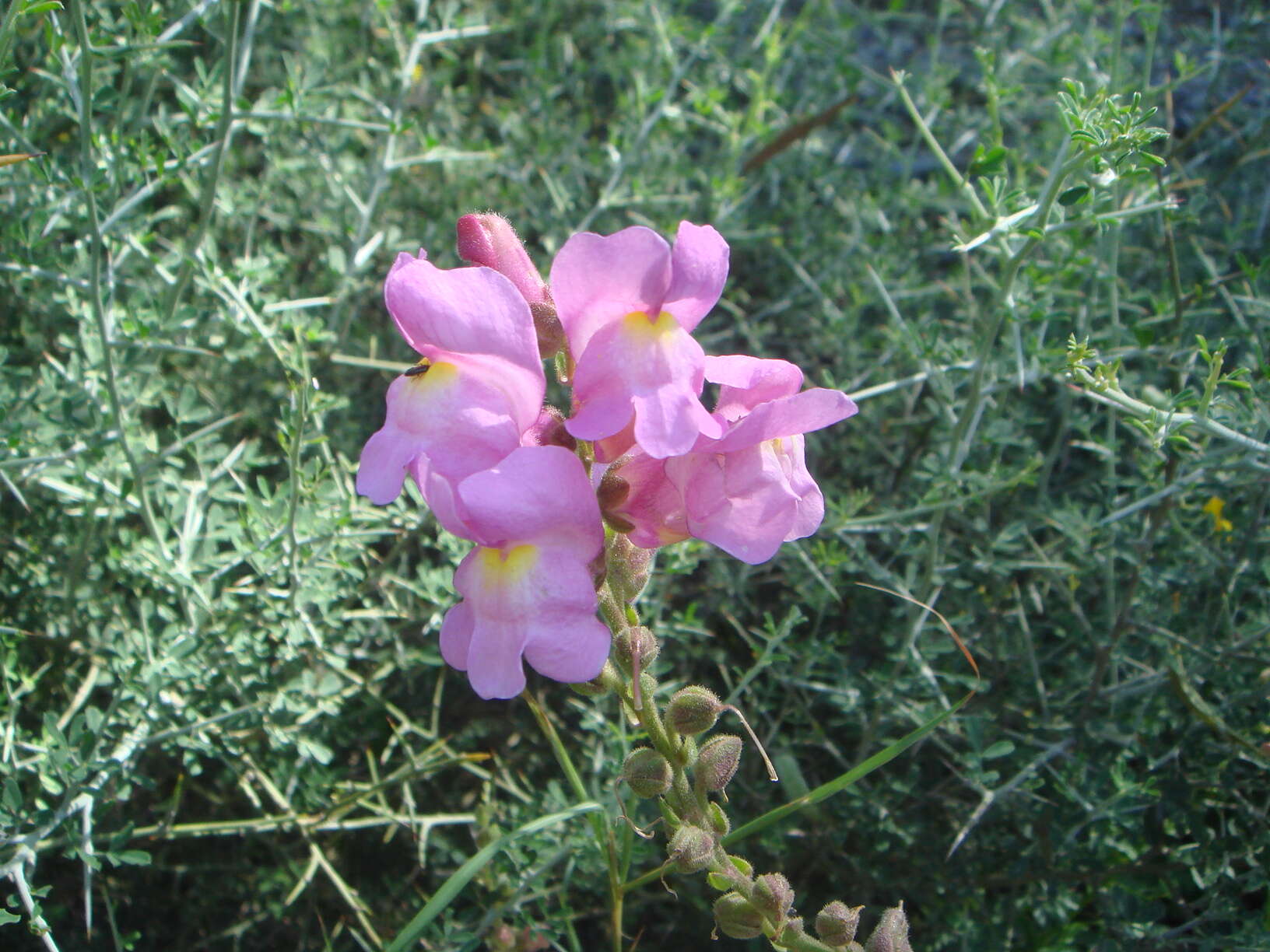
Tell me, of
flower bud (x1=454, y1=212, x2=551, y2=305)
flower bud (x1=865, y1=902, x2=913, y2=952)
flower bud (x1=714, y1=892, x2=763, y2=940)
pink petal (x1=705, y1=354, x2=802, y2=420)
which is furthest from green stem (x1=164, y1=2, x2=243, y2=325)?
flower bud (x1=865, y1=902, x2=913, y2=952)

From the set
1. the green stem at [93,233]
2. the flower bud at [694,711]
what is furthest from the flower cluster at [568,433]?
the green stem at [93,233]

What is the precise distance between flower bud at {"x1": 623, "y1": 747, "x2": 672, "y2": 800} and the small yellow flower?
1.38 m

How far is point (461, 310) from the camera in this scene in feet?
3.91

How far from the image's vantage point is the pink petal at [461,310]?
46.7 inches

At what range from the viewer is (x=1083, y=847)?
191 cm

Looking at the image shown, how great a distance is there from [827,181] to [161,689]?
2094mm

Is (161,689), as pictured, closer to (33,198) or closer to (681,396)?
(33,198)

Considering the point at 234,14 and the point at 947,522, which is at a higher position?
the point at 234,14

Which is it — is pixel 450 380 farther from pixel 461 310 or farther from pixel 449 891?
pixel 449 891

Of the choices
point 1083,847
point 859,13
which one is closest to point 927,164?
point 859,13

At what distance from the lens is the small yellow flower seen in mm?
2109

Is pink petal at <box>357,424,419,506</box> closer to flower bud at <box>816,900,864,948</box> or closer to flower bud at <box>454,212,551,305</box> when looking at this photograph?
flower bud at <box>454,212,551,305</box>

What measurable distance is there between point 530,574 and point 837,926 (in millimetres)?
589

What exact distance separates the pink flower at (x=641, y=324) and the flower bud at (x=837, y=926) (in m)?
Answer: 0.61
